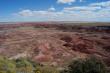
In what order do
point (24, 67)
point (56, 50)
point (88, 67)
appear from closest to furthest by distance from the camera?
1. point (88, 67)
2. point (24, 67)
3. point (56, 50)

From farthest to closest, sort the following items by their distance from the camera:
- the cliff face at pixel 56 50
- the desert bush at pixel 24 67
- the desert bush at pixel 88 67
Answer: the cliff face at pixel 56 50
the desert bush at pixel 24 67
the desert bush at pixel 88 67

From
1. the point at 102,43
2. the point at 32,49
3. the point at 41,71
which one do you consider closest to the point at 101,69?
the point at 41,71

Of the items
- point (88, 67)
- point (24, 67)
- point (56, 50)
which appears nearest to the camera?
point (88, 67)

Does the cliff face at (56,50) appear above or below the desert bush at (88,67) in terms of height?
below

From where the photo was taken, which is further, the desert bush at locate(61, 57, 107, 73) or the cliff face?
the cliff face

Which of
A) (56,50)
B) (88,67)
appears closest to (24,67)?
(88,67)

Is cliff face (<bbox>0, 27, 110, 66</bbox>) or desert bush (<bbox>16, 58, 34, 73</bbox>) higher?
desert bush (<bbox>16, 58, 34, 73</bbox>)

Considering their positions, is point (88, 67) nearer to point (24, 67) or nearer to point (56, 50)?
point (24, 67)

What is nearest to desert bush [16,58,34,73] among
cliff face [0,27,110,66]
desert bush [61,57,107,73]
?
desert bush [61,57,107,73]

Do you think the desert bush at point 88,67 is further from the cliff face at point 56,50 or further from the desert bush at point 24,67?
the cliff face at point 56,50

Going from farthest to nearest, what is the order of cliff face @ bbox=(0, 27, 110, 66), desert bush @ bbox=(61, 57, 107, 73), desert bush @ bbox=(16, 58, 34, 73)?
cliff face @ bbox=(0, 27, 110, 66) → desert bush @ bbox=(16, 58, 34, 73) → desert bush @ bbox=(61, 57, 107, 73)

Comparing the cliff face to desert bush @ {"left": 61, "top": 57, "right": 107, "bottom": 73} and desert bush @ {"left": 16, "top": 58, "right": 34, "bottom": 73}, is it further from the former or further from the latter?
desert bush @ {"left": 61, "top": 57, "right": 107, "bottom": 73}

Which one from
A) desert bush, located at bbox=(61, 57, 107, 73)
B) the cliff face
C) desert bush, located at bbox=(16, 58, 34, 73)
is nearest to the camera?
desert bush, located at bbox=(61, 57, 107, 73)

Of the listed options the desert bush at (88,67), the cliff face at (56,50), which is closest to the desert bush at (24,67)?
the desert bush at (88,67)
